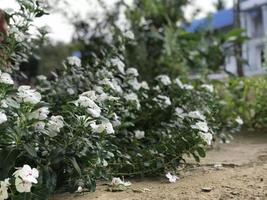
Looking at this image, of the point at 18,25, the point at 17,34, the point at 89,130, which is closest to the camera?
the point at 89,130

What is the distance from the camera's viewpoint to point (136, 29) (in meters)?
8.24

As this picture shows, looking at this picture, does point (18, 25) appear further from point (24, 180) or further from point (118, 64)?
point (24, 180)

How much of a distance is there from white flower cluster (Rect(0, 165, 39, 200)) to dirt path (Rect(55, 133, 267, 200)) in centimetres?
50

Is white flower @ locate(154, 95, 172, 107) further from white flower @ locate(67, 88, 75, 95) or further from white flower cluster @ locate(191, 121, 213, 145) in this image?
white flower cluster @ locate(191, 121, 213, 145)

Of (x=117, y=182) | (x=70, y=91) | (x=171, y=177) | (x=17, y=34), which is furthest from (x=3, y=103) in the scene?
(x=70, y=91)

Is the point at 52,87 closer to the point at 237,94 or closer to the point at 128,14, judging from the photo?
the point at 237,94

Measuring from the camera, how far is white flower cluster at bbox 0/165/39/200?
2.30 m

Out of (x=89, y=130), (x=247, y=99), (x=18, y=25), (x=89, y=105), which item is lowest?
(x=89, y=130)

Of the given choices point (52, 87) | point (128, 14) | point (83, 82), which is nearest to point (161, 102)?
point (83, 82)

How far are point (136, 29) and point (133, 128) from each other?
13.7ft

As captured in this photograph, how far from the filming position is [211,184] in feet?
9.79

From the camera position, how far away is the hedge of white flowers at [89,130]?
252 cm

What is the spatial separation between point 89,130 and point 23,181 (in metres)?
0.55

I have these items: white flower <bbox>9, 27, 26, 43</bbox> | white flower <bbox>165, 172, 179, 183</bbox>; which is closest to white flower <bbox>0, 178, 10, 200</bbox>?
white flower <bbox>165, 172, 179, 183</bbox>
